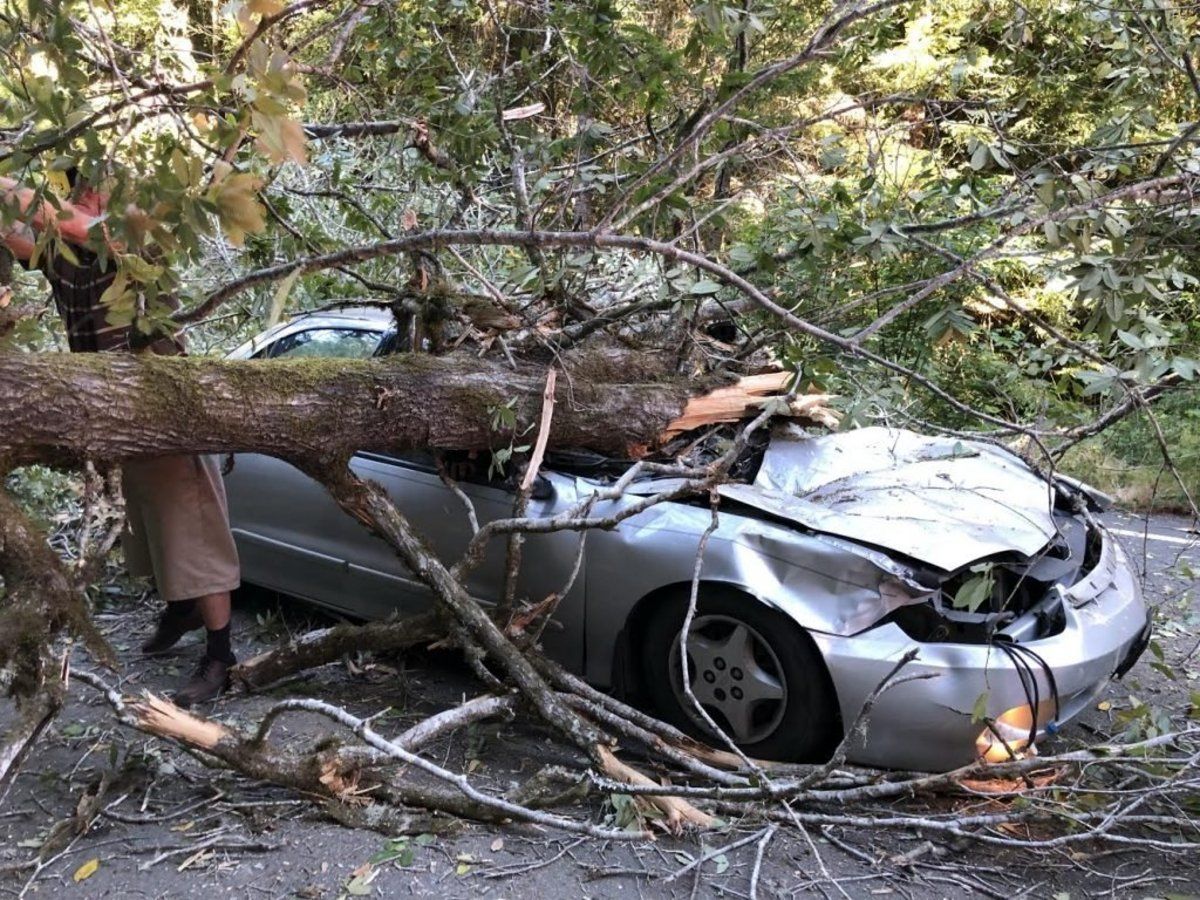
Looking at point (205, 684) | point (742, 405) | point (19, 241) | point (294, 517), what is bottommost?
point (205, 684)

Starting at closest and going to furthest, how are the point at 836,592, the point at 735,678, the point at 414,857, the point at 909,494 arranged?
the point at 414,857 < the point at 836,592 < the point at 735,678 < the point at 909,494

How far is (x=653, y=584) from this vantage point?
11.3ft

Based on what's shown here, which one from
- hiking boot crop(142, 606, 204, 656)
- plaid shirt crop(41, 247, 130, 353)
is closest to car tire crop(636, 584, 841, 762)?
hiking boot crop(142, 606, 204, 656)

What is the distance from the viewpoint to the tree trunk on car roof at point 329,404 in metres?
2.75

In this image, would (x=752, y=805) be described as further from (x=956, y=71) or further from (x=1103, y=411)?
(x=956, y=71)

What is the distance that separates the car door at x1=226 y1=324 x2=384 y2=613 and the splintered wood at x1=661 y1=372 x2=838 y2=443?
60.4 inches

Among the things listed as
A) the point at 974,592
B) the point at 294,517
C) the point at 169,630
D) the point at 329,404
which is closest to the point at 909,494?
the point at 974,592

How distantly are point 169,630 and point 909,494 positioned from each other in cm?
328

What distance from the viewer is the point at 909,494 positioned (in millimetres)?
3617

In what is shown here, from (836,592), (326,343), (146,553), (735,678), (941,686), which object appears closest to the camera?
(941,686)

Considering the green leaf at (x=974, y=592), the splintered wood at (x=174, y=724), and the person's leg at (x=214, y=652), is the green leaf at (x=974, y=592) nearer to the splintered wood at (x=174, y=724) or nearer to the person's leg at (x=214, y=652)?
the splintered wood at (x=174, y=724)

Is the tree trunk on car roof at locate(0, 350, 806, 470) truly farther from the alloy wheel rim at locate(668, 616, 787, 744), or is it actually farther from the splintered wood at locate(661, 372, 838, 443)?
the alloy wheel rim at locate(668, 616, 787, 744)

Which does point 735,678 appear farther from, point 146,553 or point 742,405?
point 146,553

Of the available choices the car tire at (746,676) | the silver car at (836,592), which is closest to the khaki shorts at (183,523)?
the silver car at (836,592)
